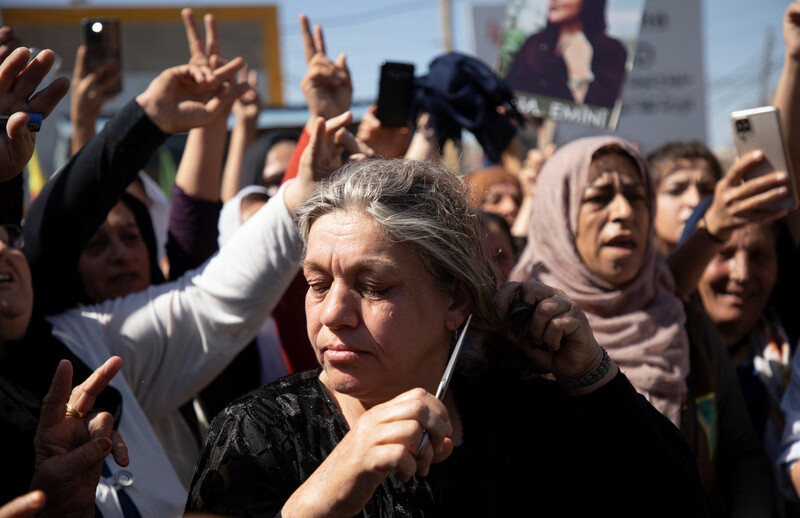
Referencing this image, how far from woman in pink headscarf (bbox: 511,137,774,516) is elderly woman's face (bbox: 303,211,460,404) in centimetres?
118

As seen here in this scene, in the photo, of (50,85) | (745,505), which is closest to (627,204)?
(745,505)

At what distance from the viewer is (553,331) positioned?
6.03ft

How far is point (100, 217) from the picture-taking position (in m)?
2.44

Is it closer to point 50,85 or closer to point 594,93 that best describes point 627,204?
point 594,93

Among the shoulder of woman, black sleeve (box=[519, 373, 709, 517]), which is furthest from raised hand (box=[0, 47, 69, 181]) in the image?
black sleeve (box=[519, 373, 709, 517])

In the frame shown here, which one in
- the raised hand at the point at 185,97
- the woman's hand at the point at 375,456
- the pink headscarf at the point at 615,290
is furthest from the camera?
the pink headscarf at the point at 615,290

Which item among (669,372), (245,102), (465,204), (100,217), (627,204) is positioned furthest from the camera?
(245,102)

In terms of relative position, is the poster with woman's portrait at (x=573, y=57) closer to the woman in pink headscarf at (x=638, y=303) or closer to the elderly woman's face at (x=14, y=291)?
the woman in pink headscarf at (x=638, y=303)

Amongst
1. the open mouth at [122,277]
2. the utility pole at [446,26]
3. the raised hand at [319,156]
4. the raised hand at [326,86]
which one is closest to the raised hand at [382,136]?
the raised hand at [326,86]

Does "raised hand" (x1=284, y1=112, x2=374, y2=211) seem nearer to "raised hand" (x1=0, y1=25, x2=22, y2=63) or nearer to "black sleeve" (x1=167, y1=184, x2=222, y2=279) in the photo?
"black sleeve" (x1=167, y1=184, x2=222, y2=279)

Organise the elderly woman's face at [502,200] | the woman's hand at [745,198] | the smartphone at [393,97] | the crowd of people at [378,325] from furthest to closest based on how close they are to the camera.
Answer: the elderly woman's face at [502,200] < the smartphone at [393,97] < the woman's hand at [745,198] < the crowd of people at [378,325]

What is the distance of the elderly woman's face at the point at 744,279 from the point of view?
3.27 m

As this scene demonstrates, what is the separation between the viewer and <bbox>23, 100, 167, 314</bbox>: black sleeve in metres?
2.37

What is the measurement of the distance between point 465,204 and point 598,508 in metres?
0.78
